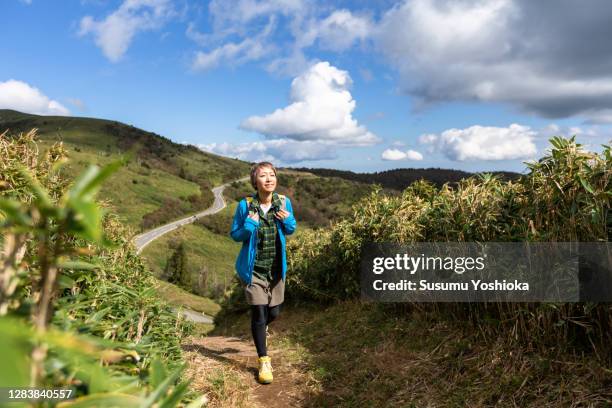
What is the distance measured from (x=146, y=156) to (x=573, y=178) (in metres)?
135

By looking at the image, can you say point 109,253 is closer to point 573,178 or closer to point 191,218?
point 573,178

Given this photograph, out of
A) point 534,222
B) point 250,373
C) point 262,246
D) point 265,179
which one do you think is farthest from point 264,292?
point 534,222

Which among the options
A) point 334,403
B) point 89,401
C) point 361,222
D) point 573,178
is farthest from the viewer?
point 361,222

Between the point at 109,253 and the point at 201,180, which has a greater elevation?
the point at 201,180

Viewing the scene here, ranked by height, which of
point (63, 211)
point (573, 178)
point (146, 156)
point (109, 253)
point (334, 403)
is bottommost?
point (334, 403)

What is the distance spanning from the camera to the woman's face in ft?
14.7

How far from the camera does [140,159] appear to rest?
119 m

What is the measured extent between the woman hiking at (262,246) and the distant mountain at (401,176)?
79.9 inches

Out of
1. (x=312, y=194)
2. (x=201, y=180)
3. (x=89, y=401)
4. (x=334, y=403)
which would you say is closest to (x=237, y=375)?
(x=334, y=403)

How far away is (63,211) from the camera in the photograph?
0.64 m

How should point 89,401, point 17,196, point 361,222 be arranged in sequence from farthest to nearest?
point 361,222 → point 17,196 → point 89,401

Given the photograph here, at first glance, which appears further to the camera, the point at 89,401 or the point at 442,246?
the point at 442,246

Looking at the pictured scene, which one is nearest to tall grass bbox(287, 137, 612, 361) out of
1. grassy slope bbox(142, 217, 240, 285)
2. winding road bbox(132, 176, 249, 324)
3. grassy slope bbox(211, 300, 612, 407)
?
grassy slope bbox(211, 300, 612, 407)

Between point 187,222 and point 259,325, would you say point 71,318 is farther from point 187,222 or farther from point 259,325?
point 187,222
